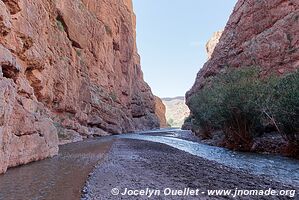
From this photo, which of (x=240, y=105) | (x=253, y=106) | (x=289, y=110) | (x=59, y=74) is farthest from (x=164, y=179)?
(x=59, y=74)

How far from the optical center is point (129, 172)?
456 inches

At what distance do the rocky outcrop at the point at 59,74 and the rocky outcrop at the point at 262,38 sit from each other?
2254 cm

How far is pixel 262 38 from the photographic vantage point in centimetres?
3522

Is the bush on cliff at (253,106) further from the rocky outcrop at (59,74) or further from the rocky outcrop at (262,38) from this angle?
the rocky outcrop at (59,74)

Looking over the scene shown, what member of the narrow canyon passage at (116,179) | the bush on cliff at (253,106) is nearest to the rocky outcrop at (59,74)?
the narrow canyon passage at (116,179)

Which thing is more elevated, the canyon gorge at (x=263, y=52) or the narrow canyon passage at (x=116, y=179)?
the canyon gorge at (x=263, y=52)

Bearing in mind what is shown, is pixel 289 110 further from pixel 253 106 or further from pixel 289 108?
pixel 253 106

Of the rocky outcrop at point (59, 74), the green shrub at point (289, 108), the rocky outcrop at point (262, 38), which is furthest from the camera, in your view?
the rocky outcrop at point (262, 38)

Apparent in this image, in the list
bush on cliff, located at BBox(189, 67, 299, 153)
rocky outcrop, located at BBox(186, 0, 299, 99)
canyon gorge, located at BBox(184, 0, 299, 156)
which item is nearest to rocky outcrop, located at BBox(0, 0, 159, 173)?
bush on cliff, located at BBox(189, 67, 299, 153)

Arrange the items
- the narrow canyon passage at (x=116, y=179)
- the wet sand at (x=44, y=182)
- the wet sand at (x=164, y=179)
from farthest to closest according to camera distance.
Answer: the wet sand at (x=164, y=179)
the narrow canyon passage at (x=116, y=179)
the wet sand at (x=44, y=182)

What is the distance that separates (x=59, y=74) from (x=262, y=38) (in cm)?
2853

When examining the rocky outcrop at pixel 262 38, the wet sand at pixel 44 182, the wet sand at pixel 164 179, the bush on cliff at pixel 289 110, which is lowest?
the wet sand at pixel 164 179

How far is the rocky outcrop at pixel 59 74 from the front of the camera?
43.1 feet

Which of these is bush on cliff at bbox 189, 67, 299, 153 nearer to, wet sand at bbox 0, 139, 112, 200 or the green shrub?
the green shrub
